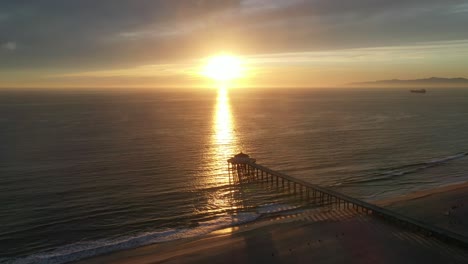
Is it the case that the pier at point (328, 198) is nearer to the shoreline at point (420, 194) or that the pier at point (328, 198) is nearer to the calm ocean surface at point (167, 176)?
the calm ocean surface at point (167, 176)

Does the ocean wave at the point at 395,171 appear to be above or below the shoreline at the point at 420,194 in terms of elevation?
above

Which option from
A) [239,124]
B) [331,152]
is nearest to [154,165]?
[331,152]

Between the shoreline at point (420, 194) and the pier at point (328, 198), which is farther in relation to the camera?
the shoreline at point (420, 194)

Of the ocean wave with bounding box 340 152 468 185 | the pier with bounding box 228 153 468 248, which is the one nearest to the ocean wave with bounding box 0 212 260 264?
the pier with bounding box 228 153 468 248

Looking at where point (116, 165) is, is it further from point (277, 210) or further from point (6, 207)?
point (277, 210)

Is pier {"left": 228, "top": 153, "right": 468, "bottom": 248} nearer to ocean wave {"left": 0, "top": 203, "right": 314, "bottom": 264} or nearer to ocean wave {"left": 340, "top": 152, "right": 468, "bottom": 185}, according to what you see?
ocean wave {"left": 0, "top": 203, "right": 314, "bottom": 264}

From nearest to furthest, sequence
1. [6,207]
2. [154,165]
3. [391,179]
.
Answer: [6,207], [391,179], [154,165]

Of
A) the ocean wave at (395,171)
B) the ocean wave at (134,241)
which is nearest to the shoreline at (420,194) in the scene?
the ocean wave at (395,171)
